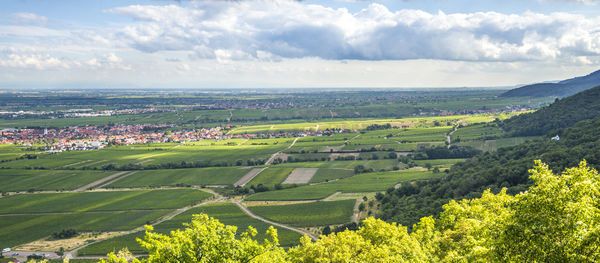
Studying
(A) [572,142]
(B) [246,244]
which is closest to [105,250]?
(B) [246,244]

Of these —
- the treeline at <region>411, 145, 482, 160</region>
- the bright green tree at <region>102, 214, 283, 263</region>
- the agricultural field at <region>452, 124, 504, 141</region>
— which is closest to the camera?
the bright green tree at <region>102, 214, 283, 263</region>

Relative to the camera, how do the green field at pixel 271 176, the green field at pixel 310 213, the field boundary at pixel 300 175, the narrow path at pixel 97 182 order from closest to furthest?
1. the green field at pixel 310 213
2. the narrow path at pixel 97 182
3. the green field at pixel 271 176
4. the field boundary at pixel 300 175

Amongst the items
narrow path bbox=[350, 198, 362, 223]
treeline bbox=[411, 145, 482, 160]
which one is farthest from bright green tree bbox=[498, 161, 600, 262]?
treeline bbox=[411, 145, 482, 160]

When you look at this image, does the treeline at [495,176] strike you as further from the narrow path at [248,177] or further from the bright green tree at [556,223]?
the narrow path at [248,177]

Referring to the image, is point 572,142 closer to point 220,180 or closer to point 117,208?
point 220,180

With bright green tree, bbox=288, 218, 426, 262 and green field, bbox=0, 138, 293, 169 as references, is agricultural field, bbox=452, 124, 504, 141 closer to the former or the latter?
green field, bbox=0, 138, 293, 169

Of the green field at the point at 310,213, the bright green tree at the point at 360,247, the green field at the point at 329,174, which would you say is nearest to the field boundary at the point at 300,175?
the green field at the point at 329,174

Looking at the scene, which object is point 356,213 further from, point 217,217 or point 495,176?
point 217,217
